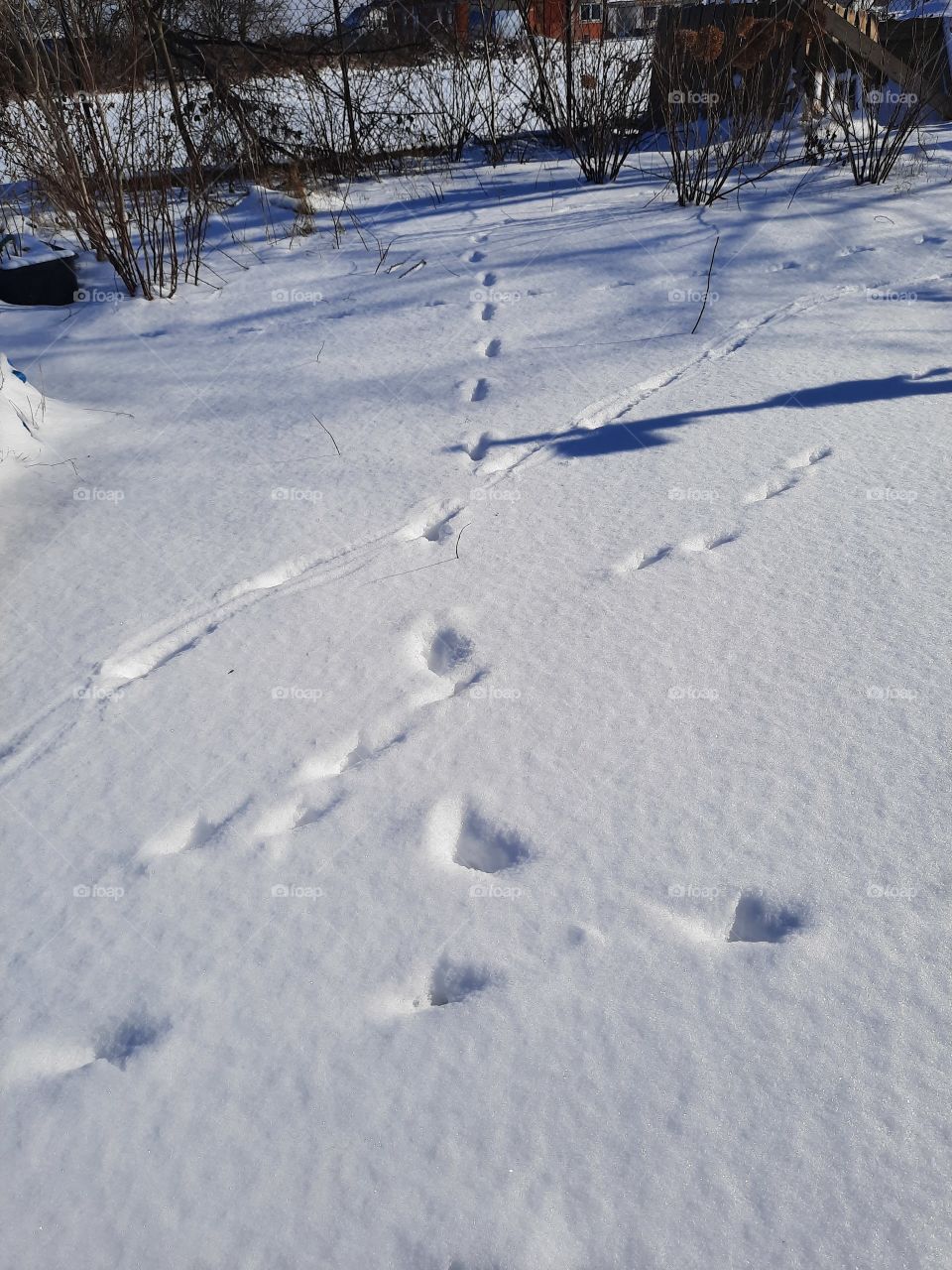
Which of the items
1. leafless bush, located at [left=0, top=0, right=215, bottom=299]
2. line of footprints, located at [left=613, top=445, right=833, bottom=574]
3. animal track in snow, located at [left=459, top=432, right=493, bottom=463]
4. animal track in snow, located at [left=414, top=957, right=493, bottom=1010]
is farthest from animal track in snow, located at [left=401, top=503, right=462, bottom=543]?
leafless bush, located at [left=0, top=0, right=215, bottom=299]

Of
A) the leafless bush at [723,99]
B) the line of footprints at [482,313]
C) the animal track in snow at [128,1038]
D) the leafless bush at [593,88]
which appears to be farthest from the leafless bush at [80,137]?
the animal track in snow at [128,1038]

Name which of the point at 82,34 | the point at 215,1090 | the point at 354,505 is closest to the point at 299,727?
the point at 215,1090

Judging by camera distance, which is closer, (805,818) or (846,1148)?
(846,1148)

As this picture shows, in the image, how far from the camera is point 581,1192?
1092 millimetres

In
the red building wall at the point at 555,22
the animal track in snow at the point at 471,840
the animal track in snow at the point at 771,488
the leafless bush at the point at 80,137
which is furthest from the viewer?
the red building wall at the point at 555,22

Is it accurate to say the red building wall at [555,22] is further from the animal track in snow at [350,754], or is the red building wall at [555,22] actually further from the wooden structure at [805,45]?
the animal track in snow at [350,754]

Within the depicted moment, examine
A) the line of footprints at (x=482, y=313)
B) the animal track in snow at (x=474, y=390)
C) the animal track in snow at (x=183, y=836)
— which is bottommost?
the animal track in snow at (x=183, y=836)

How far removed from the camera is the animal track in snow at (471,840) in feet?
5.13

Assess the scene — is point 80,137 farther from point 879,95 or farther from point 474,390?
point 879,95

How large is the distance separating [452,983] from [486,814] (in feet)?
1.15

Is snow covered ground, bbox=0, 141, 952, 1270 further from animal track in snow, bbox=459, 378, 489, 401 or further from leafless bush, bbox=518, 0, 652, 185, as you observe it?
leafless bush, bbox=518, 0, 652, 185

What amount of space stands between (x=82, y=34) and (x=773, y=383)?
3253mm

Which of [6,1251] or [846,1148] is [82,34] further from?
[846,1148]

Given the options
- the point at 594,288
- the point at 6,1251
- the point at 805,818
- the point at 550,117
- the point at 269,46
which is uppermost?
the point at 269,46
